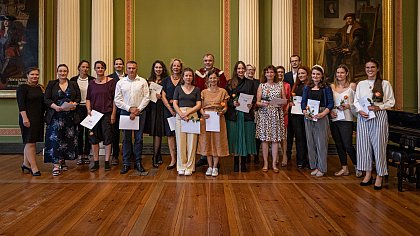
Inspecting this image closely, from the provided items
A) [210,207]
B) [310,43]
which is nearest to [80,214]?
[210,207]

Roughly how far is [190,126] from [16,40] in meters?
5.44

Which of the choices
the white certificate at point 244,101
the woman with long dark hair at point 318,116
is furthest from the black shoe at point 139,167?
the woman with long dark hair at point 318,116

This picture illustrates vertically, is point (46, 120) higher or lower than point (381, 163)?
higher

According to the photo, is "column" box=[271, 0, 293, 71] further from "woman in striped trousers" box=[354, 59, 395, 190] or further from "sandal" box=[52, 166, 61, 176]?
"sandal" box=[52, 166, 61, 176]

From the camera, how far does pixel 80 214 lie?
459 cm

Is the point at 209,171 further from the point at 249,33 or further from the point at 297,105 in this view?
the point at 249,33

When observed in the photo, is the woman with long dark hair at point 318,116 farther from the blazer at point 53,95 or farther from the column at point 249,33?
the blazer at point 53,95

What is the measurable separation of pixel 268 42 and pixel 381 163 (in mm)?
4881

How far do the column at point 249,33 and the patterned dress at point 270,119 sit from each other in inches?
103

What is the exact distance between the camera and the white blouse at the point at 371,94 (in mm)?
5719

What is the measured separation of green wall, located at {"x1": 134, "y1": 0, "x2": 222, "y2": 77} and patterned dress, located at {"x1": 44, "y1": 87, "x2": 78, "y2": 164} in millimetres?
3306

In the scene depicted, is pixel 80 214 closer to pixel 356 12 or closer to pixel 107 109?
pixel 107 109

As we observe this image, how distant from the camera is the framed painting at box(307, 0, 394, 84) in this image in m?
9.98

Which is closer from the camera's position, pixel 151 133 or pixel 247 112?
pixel 247 112
